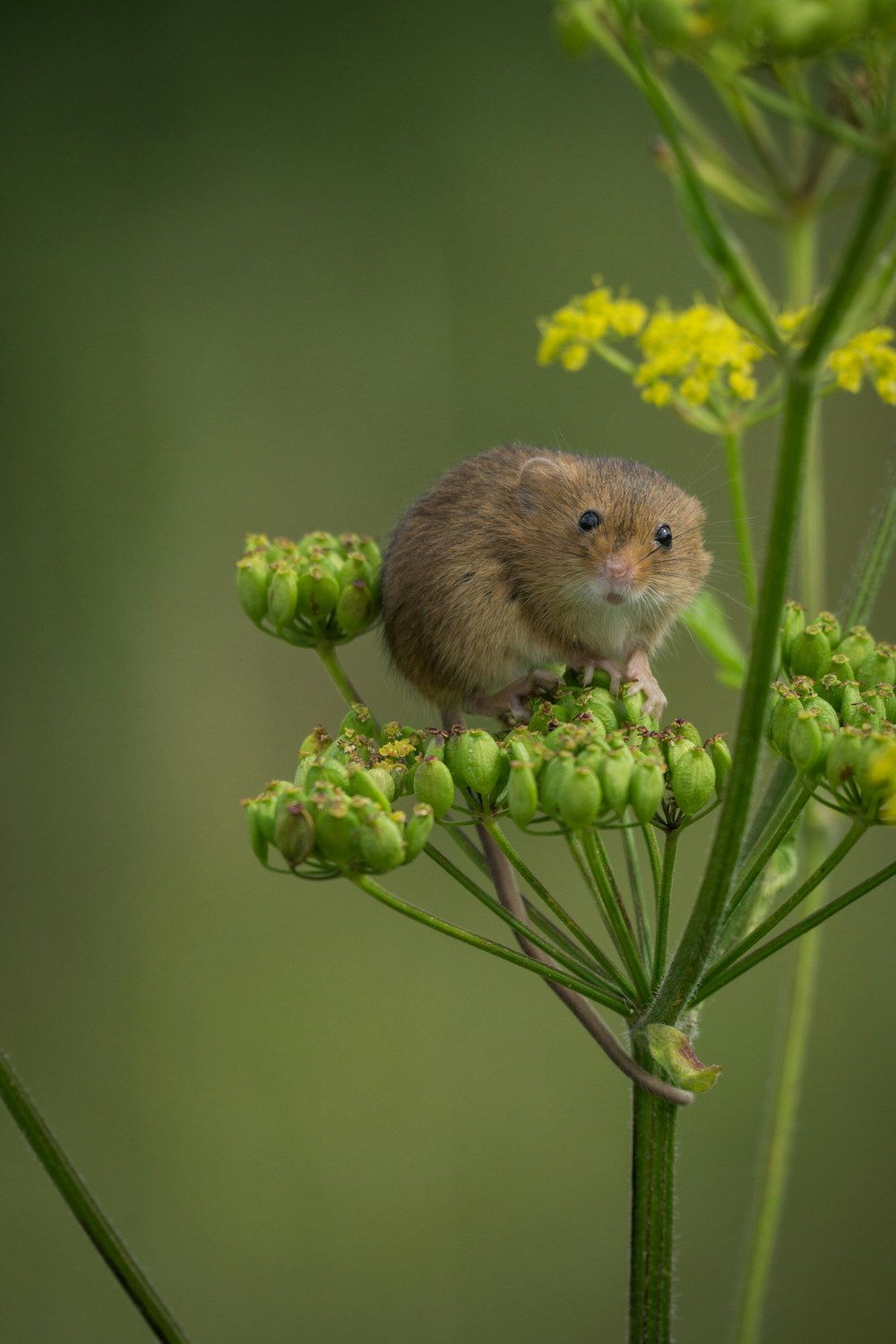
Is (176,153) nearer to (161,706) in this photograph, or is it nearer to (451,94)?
(451,94)

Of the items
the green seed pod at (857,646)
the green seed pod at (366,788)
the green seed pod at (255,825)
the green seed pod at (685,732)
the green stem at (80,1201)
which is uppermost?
the green seed pod at (857,646)

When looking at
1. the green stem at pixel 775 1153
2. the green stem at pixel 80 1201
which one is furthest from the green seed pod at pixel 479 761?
the green stem at pixel 775 1153

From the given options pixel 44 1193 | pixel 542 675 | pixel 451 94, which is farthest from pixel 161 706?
pixel 542 675

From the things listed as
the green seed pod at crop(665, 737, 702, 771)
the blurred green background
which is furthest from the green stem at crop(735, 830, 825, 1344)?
the blurred green background

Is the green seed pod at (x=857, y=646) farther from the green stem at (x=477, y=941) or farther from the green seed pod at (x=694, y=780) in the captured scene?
the green stem at (x=477, y=941)

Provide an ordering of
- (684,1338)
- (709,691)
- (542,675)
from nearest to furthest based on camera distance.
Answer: (542,675) → (684,1338) → (709,691)

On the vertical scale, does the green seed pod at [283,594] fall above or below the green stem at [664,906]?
above
